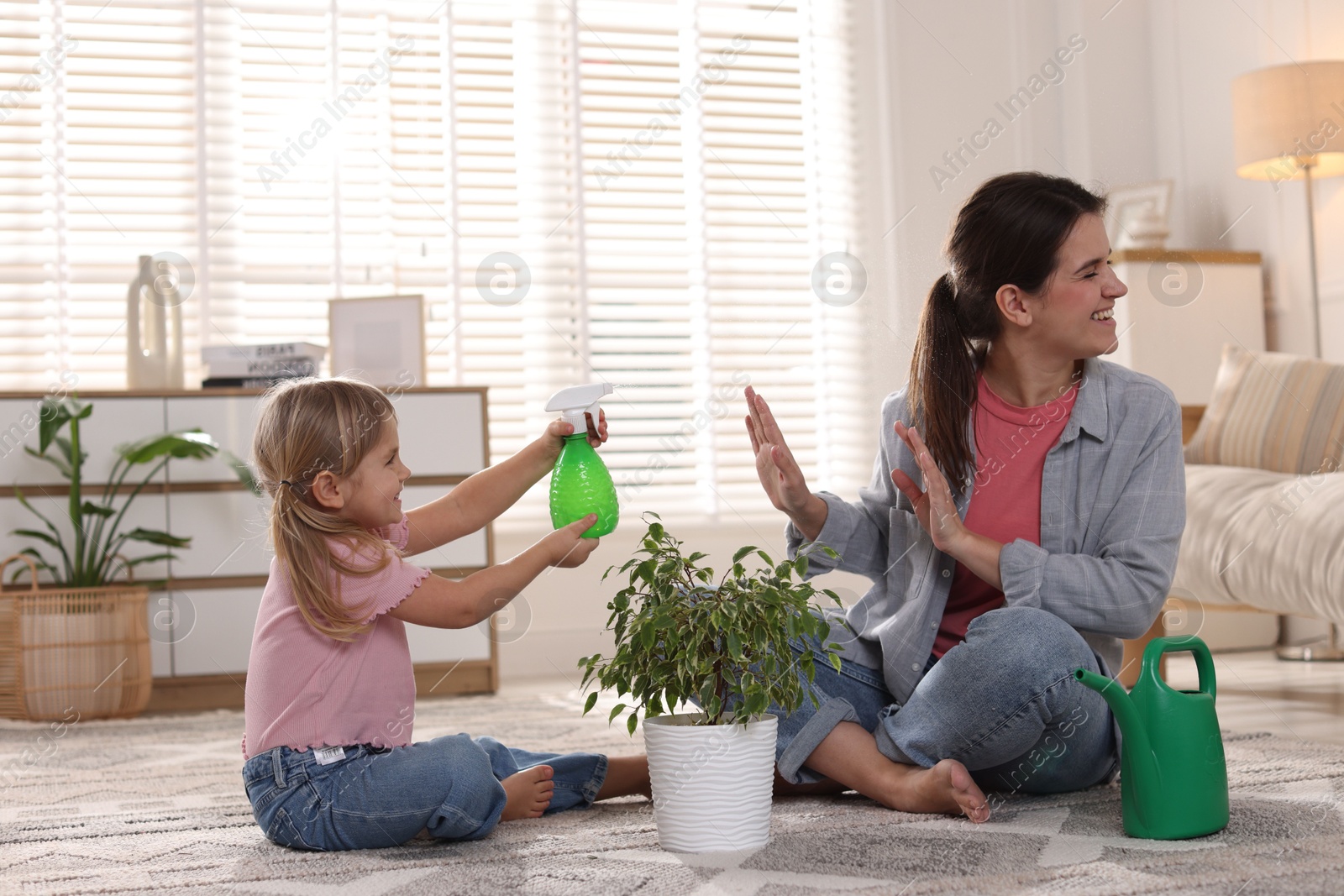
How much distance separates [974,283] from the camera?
1.49 m

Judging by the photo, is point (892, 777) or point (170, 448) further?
point (170, 448)

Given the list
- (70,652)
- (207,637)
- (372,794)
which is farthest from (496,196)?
(372,794)

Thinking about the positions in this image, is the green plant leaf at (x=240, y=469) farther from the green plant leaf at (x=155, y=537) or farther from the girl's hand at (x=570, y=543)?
the girl's hand at (x=570, y=543)

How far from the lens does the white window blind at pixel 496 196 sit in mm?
3295

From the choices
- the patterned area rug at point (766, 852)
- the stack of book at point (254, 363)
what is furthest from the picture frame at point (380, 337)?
the patterned area rug at point (766, 852)

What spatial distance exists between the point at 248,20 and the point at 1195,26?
250 centimetres

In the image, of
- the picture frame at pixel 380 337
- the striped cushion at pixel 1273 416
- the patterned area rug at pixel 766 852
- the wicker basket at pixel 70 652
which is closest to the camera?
the patterned area rug at pixel 766 852

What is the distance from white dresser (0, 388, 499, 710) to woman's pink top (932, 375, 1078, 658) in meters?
1.60

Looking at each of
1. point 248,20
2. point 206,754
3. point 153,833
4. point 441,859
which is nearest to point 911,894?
point 441,859

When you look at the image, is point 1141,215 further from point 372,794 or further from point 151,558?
point 151,558

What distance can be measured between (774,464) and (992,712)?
1.26ft

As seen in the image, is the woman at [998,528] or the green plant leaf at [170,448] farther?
the green plant leaf at [170,448]

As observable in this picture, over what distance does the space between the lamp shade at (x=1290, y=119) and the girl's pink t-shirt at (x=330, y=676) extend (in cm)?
193

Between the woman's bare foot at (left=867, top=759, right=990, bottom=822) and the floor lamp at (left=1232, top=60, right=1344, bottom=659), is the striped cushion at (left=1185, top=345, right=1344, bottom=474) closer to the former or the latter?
the floor lamp at (left=1232, top=60, right=1344, bottom=659)
